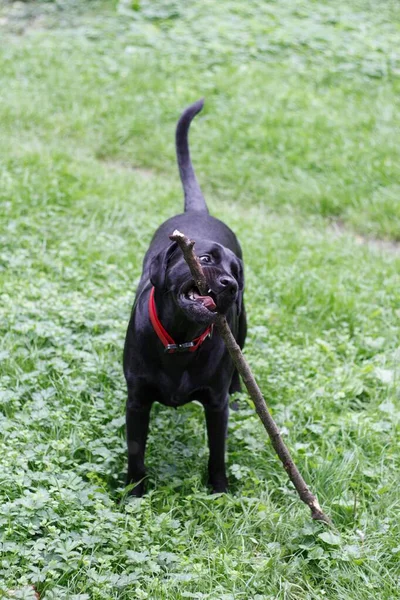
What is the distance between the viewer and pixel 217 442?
3455 millimetres

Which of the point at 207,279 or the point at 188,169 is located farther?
the point at 188,169

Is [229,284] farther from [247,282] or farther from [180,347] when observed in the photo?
[247,282]

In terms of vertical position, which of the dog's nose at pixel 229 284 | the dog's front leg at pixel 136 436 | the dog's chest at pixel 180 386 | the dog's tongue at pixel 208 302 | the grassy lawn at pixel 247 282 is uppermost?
the dog's nose at pixel 229 284

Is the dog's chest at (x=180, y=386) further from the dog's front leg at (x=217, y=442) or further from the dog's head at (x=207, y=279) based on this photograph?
the dog's head at (x=207, y=279)

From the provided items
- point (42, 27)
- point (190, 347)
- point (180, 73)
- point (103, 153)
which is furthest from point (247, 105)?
point (190, 347)

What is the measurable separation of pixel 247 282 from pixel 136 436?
206 centimetres

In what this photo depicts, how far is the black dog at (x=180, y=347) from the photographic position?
2.84 metres

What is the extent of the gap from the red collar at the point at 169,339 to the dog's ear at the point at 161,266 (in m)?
0.18

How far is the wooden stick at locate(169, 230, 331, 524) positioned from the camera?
8.36ft

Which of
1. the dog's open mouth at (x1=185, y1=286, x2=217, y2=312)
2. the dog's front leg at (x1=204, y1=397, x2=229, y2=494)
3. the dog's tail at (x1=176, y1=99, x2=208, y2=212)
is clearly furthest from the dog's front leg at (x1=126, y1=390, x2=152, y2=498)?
the dog's tail at (x1=176, y1=99, x2=208, y2=212)

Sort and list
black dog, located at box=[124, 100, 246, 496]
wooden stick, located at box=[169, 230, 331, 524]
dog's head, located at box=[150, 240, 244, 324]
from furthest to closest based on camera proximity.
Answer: black dog, located at box=[124, 100, 246, 496], dog's head, located at box=[150, 240, 244, 324], wooden stick, located at box=[169, 230, 331, 524]

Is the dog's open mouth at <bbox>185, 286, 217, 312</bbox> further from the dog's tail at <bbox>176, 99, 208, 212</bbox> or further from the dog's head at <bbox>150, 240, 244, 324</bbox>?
the dog's tail at <bbox>176, 99, 208, 212</bbox>

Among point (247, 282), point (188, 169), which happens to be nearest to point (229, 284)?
point (188, 169)

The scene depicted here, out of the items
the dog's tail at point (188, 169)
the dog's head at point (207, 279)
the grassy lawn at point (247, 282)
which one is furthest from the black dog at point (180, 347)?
the dog's tail at point (188, 169)
